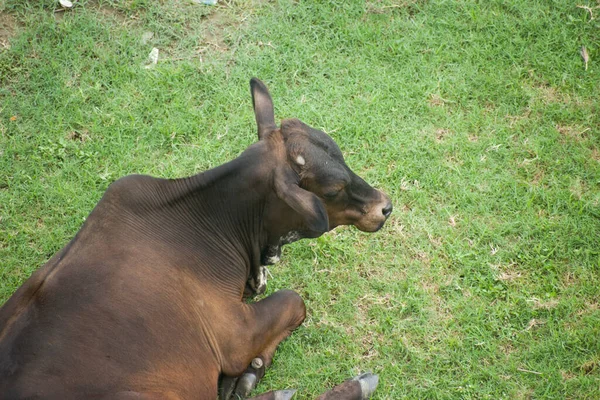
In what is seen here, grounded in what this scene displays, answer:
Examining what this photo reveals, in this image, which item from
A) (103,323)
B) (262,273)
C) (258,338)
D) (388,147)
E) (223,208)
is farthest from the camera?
(388,147)

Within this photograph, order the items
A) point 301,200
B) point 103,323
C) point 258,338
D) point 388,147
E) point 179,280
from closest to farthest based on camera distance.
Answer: point 103,323 → point 301,200 → point 179,280 → point 258,338 → point 388,147

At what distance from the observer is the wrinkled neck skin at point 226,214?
4.97 meters

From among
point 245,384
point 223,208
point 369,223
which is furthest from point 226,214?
point 245,384

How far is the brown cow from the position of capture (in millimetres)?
4402

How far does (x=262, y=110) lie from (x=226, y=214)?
82 cm

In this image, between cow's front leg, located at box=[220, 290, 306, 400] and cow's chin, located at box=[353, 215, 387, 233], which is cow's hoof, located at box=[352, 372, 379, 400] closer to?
cow's front leg, located at box=[220, 290, 306, 400]

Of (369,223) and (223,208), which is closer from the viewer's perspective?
(223,208)

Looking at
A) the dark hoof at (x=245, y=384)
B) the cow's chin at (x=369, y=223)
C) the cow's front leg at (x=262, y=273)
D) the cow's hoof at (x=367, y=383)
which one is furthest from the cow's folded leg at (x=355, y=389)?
the cow's chin at (x=369, y=223)

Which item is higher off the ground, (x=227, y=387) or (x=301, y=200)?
(x=301, y=200)

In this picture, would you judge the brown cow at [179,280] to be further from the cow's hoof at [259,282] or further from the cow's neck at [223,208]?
the cow's hoof at [259,282]

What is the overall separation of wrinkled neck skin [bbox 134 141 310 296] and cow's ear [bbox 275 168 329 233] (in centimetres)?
11

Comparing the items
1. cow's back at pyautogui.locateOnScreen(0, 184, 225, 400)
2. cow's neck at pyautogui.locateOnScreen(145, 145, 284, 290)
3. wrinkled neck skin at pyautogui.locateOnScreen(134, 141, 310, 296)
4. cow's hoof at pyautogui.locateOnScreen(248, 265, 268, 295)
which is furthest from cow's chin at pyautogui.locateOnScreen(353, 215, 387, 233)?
cow's back at pyautogui.locateOnScreen(0, 184, 225, 400)

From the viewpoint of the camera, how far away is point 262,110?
5.32 meters

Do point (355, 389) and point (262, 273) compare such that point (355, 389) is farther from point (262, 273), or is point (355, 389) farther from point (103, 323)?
point (103, 323)
